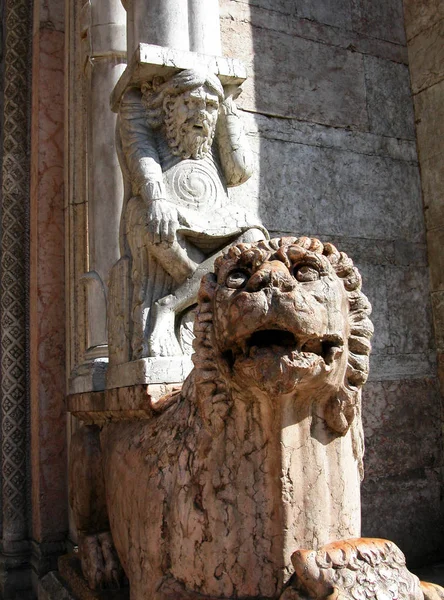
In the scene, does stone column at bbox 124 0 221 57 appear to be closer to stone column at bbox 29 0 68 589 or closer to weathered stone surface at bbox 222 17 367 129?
weathered stone surface at bbox 222 17 367 129

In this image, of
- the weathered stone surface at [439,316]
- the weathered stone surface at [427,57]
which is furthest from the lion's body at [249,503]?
the weathered stone surface at [427,57]

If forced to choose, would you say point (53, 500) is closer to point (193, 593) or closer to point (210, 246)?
point (210, 246)

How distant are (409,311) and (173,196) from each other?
242 centimetres

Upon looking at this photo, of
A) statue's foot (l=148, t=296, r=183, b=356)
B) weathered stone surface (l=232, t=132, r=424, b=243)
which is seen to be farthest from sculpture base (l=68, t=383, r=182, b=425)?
weathered stone surface (l=232, t=132, r=424, b=243)

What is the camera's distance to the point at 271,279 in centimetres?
151

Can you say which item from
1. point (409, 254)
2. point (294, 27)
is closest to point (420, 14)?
point (294, 27)

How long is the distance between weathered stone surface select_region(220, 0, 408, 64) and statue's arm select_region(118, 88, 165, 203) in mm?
1618

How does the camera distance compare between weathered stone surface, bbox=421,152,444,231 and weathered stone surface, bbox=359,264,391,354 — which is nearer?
weathered stone surface, bbox=359,264,391,354

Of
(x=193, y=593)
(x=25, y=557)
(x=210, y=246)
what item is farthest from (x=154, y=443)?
(x=25, y=557)

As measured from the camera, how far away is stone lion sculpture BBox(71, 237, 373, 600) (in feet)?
4.93

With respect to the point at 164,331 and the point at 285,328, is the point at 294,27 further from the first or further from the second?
the point at 285,328

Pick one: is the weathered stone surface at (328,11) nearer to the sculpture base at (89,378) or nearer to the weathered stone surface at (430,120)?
the weathered stone surface at (430,120)

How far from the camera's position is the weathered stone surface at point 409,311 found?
4523 millimetres

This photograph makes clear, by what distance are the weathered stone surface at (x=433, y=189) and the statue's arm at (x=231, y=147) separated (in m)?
2.21
